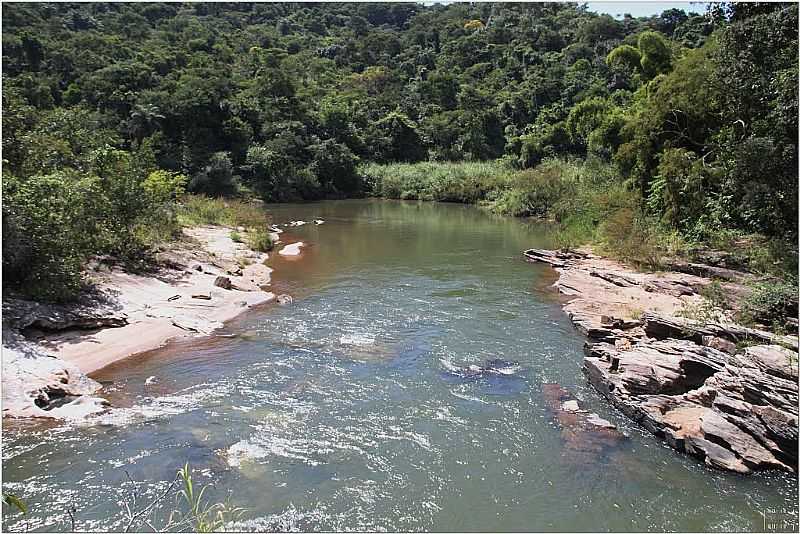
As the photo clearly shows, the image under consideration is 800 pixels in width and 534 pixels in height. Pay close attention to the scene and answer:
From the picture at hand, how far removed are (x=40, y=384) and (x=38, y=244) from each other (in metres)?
4.63

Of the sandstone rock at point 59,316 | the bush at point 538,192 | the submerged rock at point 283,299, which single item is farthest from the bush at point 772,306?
the bush at point 538,192

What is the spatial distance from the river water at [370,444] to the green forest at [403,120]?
236 inches

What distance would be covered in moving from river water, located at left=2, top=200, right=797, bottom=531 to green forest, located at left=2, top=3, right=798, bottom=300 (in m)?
6.00

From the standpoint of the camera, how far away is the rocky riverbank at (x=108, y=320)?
478 inches

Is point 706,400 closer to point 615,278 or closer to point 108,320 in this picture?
point 615,278

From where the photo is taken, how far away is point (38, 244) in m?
15.3

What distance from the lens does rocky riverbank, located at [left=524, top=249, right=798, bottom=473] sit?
10156 mm

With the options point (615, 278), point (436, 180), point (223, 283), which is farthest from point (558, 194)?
point (223, 283)

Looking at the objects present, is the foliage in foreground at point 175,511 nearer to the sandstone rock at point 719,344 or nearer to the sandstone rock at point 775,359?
the sandstone rock at point 775,359

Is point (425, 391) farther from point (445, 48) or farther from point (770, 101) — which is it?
point (445, 48)

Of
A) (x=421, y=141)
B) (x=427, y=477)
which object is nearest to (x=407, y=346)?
(x=427, y=477)

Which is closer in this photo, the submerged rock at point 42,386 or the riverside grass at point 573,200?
the submerged rock at point 42,386

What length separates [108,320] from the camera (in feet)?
54.0

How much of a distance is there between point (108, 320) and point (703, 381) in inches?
573
